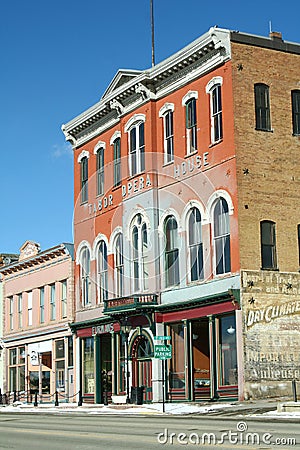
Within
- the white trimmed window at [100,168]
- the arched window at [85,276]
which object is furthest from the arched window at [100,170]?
the arched window at [85,276]

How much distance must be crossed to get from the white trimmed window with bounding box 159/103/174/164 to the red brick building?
6 centimetres

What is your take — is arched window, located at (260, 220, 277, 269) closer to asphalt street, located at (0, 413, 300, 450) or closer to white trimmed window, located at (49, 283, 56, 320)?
asphalt street, located at (0, 413, 300, 450)

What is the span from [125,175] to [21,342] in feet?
59.0

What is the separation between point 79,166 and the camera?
48.1 m

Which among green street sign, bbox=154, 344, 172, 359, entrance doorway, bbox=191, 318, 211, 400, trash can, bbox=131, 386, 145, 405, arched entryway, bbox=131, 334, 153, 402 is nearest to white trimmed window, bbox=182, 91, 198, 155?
entrance doorway, bbox=191, 318, 211, 400

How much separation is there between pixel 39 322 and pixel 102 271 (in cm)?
992

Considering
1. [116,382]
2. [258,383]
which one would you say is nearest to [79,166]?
[116,382]

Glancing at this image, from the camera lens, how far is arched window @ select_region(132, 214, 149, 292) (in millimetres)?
39906

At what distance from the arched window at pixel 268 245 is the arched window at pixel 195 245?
317cm

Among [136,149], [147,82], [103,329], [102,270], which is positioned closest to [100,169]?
[136,149]

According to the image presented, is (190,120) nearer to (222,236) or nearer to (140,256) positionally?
(222,236)

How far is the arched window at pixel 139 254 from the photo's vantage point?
3991cm

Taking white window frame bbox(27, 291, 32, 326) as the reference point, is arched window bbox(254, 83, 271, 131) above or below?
above

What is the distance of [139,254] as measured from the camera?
40469mm
